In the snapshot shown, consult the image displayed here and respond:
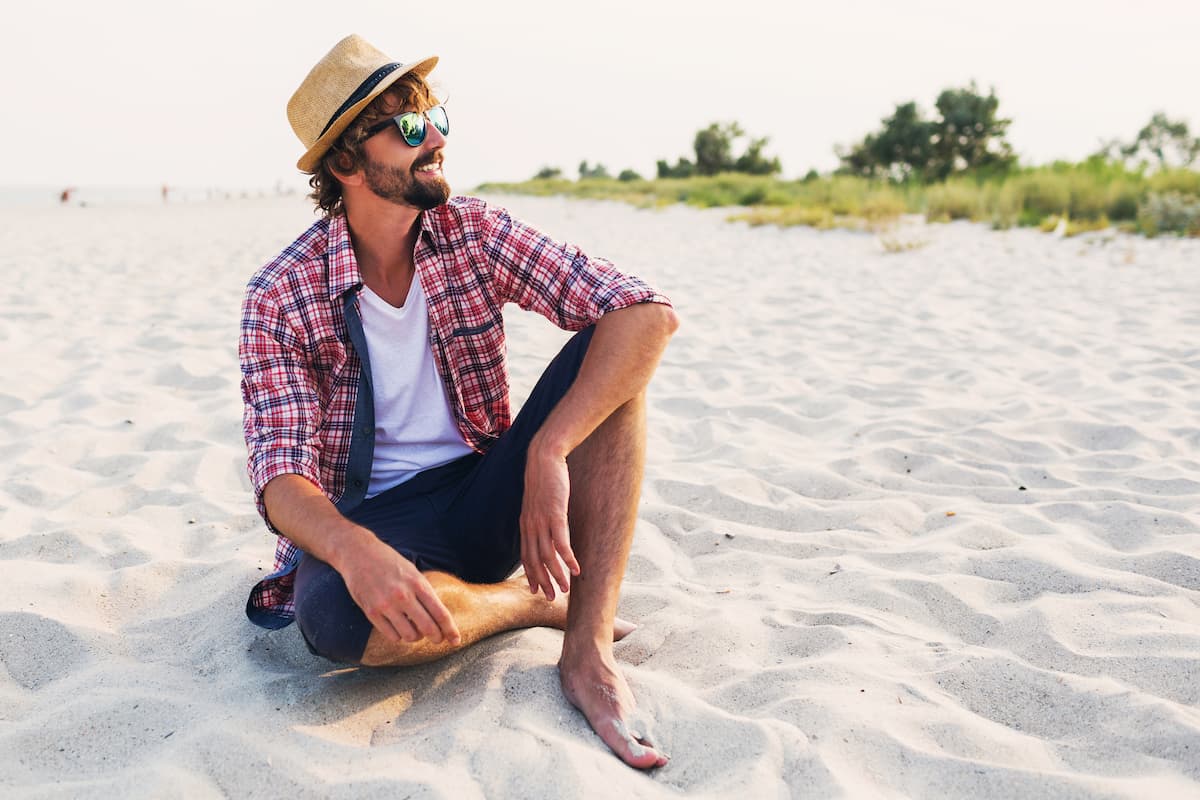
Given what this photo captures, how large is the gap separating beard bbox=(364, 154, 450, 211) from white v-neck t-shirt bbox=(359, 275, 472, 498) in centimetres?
18

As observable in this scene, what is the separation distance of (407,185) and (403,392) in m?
0.47

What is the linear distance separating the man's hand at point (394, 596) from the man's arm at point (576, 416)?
274 millimetres

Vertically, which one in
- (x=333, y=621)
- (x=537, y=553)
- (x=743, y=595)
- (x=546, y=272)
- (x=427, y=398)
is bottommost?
(x=743, y=595)

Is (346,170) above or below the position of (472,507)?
above

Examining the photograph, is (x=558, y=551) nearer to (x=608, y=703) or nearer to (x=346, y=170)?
(x=608, y=703)

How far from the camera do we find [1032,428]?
361 centimetres

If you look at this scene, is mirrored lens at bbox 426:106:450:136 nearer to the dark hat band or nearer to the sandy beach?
the dark hat band

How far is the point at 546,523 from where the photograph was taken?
193 centimetres

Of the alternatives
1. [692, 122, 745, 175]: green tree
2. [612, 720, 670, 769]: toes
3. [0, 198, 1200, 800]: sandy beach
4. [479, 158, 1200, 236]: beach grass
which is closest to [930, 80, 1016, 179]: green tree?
[479, 158, 1200, 236]: beach grass

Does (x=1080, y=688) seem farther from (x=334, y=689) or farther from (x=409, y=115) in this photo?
(x=409, y=115)

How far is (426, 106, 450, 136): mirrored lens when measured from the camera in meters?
2.23

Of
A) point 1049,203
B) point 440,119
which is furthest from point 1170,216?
point 440,119

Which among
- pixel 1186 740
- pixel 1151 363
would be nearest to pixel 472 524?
pixel 1186 740

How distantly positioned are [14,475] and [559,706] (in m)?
2.27
